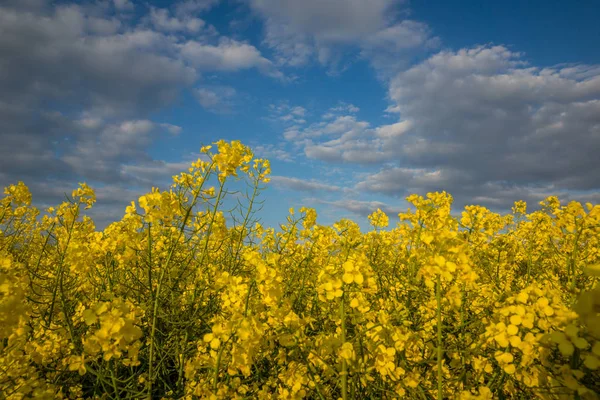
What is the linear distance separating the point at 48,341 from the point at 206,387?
1.65 meters

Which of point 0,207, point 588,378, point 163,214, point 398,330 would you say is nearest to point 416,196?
point 398,330

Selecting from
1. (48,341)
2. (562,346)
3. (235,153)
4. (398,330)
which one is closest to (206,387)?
(398,330)

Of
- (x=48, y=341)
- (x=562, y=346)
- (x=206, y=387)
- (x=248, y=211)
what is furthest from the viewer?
(x=248, y=211)

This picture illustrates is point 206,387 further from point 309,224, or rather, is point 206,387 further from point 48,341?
point 309,224

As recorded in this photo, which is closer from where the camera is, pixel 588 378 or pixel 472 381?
pixel 588 378

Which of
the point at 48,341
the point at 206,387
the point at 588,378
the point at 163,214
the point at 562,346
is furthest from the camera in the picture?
the point at 48,341

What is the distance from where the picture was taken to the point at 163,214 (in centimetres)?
277

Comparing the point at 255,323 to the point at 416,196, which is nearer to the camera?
the point at 255,323

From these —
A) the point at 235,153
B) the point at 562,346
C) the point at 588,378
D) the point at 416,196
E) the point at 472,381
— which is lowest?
the point at 472,381

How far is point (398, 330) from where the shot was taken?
7.50ft

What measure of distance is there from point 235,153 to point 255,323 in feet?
5.07

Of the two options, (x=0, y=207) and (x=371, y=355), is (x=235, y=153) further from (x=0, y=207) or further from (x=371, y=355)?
(x=0, y=207)

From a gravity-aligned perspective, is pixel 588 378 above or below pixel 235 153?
below

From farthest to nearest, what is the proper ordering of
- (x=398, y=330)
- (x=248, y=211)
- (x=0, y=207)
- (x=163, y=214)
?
1. (x=0, y=207)
2. (x=248, y=211)
3. (x=163, y=214)
4. (x=398, y=330)
